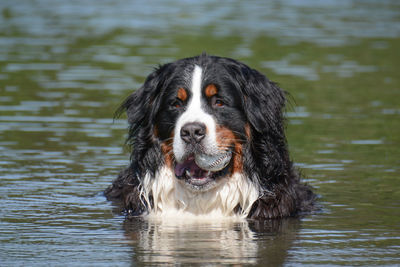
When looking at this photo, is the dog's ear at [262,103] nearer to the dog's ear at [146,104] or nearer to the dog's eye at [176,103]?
the dog's eye at [176,103]

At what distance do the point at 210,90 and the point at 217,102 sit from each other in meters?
0.13

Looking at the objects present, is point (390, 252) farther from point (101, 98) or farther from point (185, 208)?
point (101, 98)

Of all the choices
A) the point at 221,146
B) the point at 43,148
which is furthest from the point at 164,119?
the point at 43,148

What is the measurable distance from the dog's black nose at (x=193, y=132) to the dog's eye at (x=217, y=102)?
1.25 ft

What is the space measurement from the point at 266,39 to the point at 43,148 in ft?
46.6

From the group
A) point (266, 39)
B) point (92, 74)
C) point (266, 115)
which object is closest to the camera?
point (266, 115)

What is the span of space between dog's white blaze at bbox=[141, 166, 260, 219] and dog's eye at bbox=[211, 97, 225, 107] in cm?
69

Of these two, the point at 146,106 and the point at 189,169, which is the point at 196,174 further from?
the point at 146,106

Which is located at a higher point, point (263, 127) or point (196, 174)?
point (263, 127)

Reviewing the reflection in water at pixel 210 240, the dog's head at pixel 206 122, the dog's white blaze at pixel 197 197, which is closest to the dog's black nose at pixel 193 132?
the dog's head at pixel 206 122

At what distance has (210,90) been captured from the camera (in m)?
8.28

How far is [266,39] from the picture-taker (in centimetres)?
2594

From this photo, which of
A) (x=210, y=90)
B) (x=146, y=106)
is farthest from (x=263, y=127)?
(x=146, y=106)

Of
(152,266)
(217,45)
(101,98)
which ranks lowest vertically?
(152,266)
